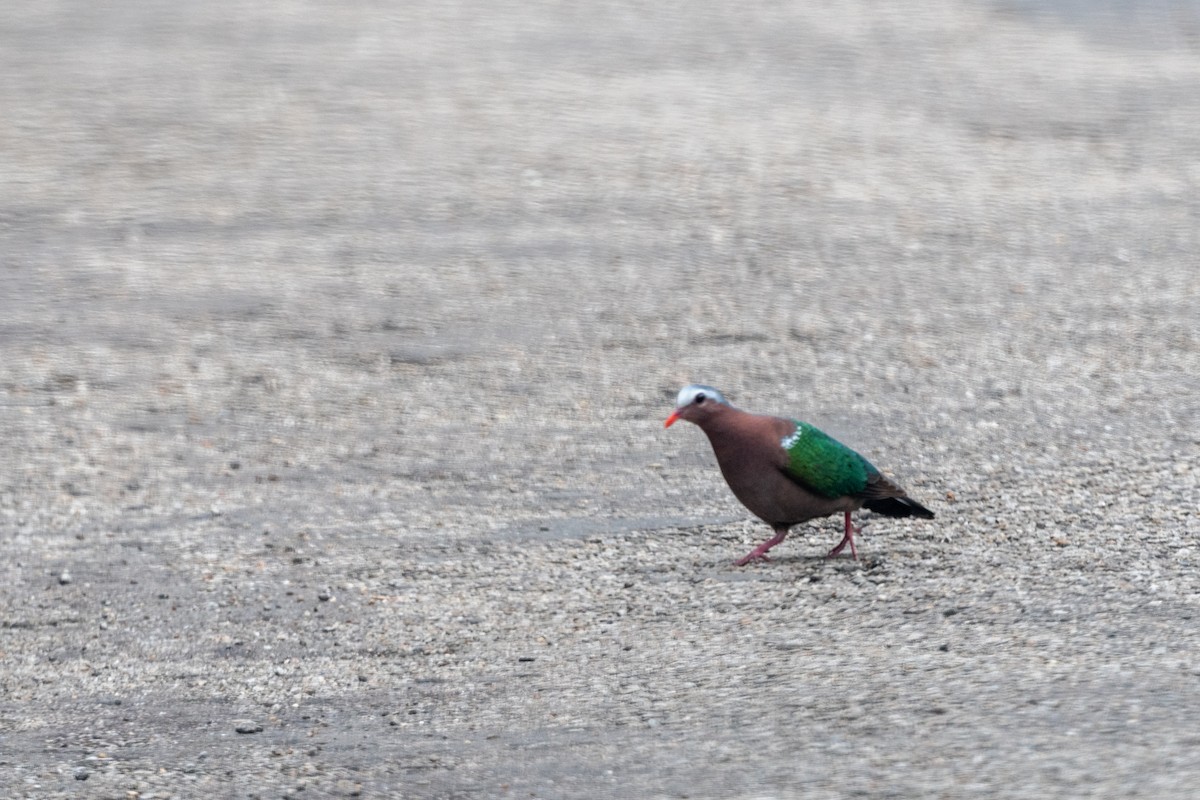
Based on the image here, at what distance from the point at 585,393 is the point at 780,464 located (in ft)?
8.76

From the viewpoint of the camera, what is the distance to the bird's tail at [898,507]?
578 cm

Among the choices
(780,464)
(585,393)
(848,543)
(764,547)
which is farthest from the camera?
(585,393)

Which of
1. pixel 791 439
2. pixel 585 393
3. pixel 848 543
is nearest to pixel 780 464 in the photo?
pixel 791 439

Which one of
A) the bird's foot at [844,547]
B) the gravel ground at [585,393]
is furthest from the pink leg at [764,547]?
the bird's foot at [844,547]

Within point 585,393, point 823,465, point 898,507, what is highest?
point 823,465

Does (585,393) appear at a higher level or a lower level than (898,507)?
lower

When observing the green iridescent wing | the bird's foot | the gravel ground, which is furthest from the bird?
the gravel ground

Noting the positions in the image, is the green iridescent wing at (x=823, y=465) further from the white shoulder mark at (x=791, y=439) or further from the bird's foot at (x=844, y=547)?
the bird's foot at (x=844, y=547)

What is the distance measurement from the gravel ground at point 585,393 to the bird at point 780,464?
26 cm

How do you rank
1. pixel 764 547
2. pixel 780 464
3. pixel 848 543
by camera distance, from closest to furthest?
pixel 780 464 < pixel 764 547 < pixel 848 543

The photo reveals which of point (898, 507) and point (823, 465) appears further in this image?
point (898, 507)

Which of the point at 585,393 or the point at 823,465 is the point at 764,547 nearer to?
the point at 823,465

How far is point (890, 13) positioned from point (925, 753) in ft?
41.7

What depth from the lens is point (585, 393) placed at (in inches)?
320
